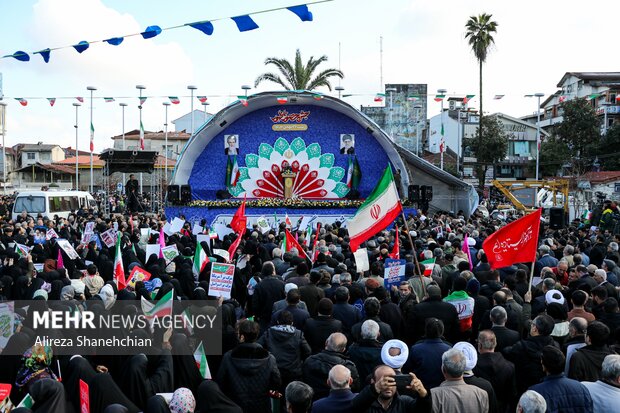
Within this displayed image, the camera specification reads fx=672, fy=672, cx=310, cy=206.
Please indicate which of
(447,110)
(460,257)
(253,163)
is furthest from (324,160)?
(447,110)

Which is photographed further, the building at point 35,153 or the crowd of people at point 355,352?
the building at point 35,153

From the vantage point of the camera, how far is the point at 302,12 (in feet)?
36.1

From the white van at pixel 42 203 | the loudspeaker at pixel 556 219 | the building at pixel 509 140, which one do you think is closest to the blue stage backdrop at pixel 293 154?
the white van at pixel 42 203

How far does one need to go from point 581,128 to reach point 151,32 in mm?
43055

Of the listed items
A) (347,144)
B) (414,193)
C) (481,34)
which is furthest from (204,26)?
(481,34)

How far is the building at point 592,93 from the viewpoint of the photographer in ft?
181

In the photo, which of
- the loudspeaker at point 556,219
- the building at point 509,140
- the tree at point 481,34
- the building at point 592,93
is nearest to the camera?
the loudspeaker at point 556,219

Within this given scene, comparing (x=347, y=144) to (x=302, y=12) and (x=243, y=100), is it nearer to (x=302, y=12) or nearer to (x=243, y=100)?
(x=243, y=100)

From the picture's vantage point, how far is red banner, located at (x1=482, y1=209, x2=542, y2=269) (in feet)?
29.7

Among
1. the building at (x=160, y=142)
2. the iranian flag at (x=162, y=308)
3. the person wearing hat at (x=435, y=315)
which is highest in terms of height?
the building at (x=160, y=142)

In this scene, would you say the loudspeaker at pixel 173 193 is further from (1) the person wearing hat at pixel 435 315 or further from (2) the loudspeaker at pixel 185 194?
(1) the person wearing hat at pixel 435 315

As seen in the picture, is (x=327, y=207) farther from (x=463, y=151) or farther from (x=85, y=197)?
(x=463, y=151)

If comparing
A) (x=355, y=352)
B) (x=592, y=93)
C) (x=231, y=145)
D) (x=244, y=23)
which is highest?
(x=592, y=93)

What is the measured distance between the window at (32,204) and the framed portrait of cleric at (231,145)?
28.9 ft
